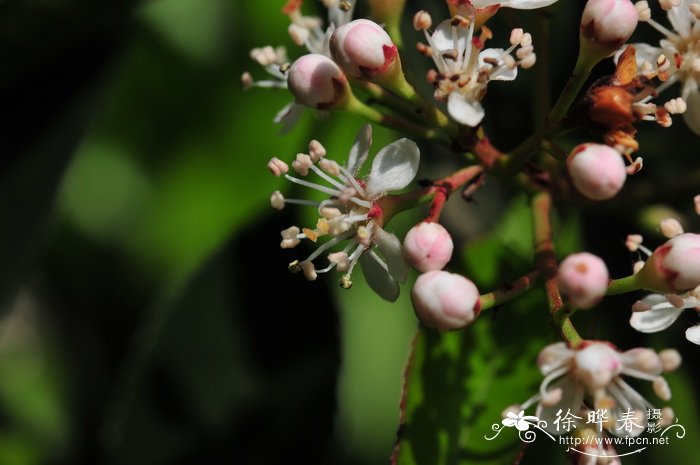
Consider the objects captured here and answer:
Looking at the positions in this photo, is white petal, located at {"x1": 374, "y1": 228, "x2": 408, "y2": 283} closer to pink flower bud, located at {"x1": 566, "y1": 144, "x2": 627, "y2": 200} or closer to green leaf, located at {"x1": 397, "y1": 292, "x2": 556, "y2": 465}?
green leaf, located at {"x1": 397, "y1": 292, "x2": 556, "y2": 465}

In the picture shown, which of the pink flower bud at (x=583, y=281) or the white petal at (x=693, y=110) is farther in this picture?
Answer: the white petal at (x=693, y=110)

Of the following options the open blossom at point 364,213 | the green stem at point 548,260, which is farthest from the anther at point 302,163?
the green stem at point 548,260

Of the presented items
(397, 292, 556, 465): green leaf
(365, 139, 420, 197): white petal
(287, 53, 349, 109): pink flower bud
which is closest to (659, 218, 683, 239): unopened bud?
(397, 292, 556, 465): green leaf

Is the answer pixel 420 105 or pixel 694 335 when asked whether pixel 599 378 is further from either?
pixel 420 105

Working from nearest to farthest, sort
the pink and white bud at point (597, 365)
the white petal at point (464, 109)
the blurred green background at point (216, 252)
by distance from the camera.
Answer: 1. the pink and white bud at point (597, 365)
2. the white petal at point (464, 109)
3. the blurred green background at point (216, 252)

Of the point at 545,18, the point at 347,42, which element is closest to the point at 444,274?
the point at 347,42

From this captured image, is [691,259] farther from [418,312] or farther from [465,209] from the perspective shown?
[465,209]

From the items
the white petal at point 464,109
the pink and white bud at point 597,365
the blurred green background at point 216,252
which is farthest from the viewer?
the blurred green background at point 216,252

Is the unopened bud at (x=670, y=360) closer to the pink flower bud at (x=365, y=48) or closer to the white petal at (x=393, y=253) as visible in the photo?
the white petal at (x=393, y=253)
